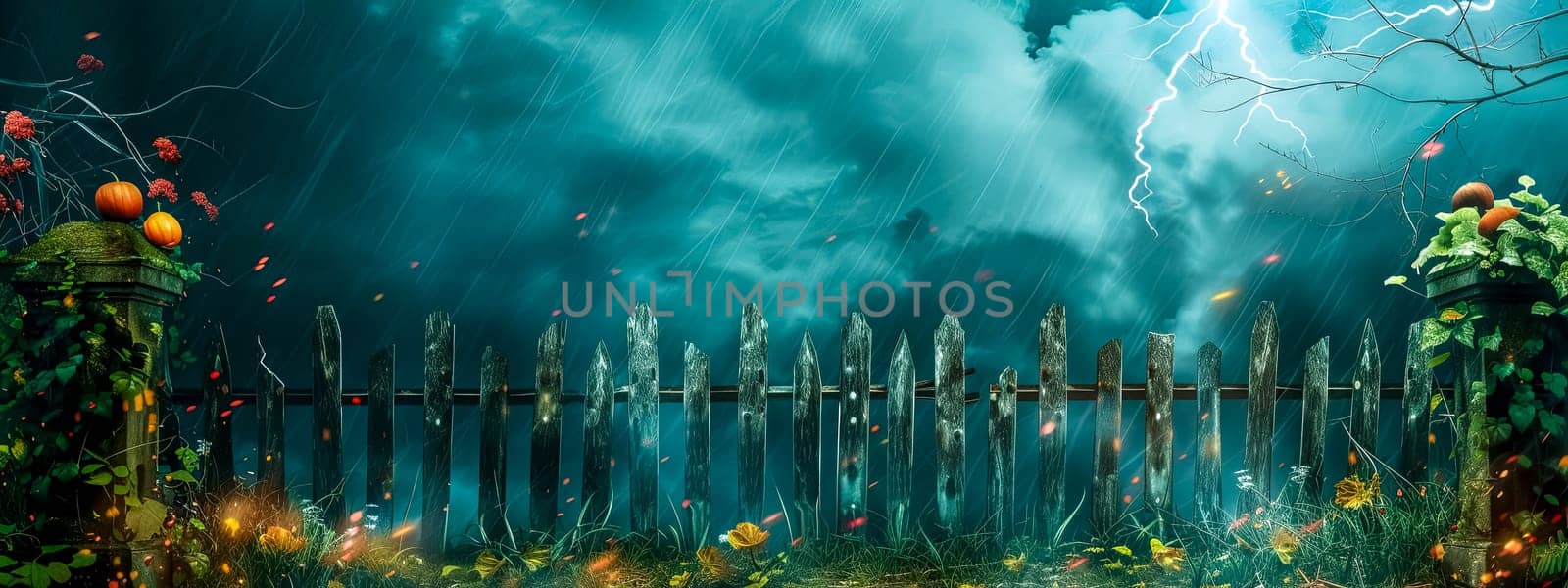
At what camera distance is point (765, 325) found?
523 centimetres

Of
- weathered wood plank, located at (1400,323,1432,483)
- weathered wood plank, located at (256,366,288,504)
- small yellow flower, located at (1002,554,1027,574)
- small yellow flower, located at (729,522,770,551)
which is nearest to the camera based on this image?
small yellow flower, located at (729,522,770,551)

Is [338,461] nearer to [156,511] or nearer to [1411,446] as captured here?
[156,511]

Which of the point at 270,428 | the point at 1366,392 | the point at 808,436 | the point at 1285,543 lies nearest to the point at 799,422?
the point at 808,436

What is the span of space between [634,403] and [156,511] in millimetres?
2111

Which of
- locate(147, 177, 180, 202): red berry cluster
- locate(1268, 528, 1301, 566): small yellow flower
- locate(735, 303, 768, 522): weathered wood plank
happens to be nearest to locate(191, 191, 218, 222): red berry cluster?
locate(147, 177, 180, 202): red berry cluster

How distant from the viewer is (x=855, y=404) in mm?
5188

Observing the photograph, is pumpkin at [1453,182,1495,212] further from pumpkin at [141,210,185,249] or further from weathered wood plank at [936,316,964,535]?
pumpkin at [141,210,185,249]

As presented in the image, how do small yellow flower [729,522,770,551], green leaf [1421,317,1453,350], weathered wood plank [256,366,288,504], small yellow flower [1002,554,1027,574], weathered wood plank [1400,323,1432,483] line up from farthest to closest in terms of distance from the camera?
weathered wood plank [1400,323,1432,483], weathered wood plank [256,366,288,504], small yellow flower [1002,554,1027,574], small yellow flower [729,522,770,551], green leaf [1421,317,1453,350]

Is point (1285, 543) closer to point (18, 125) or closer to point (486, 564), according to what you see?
point (486, 564)

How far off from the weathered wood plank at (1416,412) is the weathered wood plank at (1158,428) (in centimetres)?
133

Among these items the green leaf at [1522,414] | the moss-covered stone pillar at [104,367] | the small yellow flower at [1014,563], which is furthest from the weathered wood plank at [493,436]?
the green leaf at [1522,414]

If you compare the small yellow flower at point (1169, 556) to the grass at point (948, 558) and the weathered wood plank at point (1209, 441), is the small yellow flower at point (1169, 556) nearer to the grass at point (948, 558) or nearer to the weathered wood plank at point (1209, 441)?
the grass at point (948, 558)

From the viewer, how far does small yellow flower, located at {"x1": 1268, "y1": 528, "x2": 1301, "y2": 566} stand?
172 inches

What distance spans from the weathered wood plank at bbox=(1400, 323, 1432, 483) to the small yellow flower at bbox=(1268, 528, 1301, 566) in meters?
1.42
